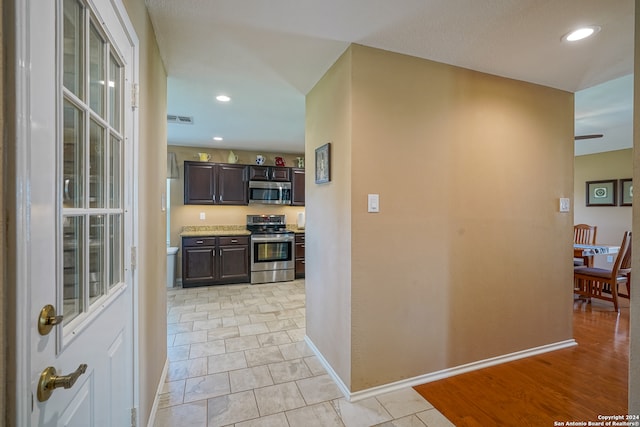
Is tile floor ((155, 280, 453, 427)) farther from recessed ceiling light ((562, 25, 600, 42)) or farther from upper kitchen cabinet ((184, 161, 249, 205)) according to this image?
recessed ceiling light ((562, 25, 600, 42))

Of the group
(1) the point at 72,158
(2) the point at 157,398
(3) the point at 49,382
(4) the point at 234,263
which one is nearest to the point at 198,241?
(4) the point at 234,263

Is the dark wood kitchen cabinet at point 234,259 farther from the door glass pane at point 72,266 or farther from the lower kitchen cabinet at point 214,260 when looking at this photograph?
the door glass pane at point 72,266

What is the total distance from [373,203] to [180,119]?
2.85 metres

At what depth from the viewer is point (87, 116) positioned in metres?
0.97

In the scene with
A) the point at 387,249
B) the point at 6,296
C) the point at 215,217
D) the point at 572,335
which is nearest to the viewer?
the point at 6,296

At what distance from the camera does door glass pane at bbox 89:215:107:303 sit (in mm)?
1027

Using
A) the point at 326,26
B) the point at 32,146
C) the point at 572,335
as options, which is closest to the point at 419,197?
the point at 326,26

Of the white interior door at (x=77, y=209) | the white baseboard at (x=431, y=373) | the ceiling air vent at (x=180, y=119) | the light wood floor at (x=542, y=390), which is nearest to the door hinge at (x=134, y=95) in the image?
the white interior door at (x=77, y=209)

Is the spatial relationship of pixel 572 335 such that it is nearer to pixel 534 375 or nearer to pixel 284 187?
pixel 534 375

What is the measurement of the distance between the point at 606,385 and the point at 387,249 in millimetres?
1886

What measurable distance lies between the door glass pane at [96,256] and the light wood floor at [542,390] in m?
2.03

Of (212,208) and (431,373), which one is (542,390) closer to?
(431,373)

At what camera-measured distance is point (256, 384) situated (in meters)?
2.12

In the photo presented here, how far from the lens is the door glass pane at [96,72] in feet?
3.33
